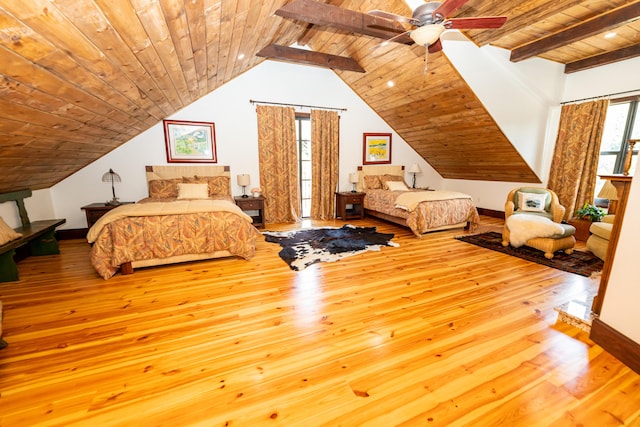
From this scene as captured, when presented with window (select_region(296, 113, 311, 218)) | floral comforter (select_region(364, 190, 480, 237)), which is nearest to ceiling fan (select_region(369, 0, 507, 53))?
floral comforter (select_region(364, 190, 480, 237))

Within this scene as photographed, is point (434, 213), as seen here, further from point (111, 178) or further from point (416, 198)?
point (111, 178)

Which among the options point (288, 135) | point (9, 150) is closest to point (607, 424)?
point (9, 150)

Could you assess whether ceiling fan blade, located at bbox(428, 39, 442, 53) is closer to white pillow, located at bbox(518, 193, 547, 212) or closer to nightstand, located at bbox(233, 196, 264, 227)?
white pillow, located at bbox(518, 193, 547, 212)

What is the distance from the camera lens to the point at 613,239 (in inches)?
63.6

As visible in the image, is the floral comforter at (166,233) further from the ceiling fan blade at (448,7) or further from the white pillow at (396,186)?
the white pillow at (396,186)

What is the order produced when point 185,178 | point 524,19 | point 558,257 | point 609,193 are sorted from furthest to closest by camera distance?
point 185,178
point 609,193
point 558,257
point 524,19

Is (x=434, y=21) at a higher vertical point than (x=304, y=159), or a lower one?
higher

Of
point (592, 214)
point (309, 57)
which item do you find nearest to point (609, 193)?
point (592, 214)

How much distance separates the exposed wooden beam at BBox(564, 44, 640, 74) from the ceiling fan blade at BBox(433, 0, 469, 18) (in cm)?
388

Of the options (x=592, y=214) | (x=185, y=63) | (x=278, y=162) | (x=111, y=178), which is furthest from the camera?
(x=278, y=162)

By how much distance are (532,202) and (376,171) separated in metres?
2.86

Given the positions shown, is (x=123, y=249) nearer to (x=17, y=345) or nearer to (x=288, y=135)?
(x=17, y=345)

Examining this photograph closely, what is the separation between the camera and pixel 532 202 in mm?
3865

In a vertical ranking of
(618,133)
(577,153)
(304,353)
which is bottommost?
(304,353)
